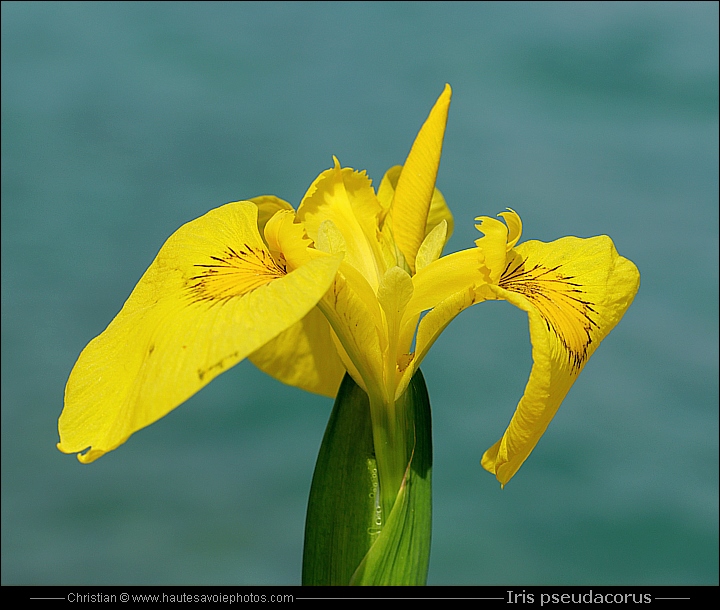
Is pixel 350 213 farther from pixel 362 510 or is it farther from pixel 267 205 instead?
pixel 362 510

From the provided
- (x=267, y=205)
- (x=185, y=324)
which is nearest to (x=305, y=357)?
(x=267, y=205)

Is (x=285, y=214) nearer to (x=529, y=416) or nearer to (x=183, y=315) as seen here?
(x=183, y=315)

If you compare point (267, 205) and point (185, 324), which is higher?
point (267, 205)

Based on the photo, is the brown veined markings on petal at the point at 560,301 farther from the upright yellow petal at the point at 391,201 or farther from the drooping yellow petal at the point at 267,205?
the drooping yellow petal at the point at 267,205

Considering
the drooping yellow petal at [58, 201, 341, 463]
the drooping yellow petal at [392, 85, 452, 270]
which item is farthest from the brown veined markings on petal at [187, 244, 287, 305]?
the drooping yellow petal at [392, 85, 452, 270]

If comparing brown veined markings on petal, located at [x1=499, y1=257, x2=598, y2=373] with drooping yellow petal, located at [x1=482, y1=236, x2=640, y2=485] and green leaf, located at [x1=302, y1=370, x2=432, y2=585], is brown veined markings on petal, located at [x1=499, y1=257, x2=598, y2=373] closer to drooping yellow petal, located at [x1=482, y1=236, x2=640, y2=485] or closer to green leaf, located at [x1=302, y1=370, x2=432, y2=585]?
drooping yellow petal, located at [x1=482, y1=236, x2=640, y2=485]

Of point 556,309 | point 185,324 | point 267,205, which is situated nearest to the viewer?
point 185,324

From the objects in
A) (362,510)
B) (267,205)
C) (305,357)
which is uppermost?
(267,205)
